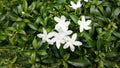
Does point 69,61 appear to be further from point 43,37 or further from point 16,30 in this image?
point 16,30

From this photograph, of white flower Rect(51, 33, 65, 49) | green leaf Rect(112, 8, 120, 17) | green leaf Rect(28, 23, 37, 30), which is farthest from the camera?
green leaf Rect(112, 8, 120, 17)

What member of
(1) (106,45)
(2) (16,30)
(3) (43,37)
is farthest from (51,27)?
(1) (106,45)

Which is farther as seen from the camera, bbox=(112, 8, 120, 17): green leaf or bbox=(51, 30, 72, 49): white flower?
bbox=(112, 8, 120, 17): green leaf

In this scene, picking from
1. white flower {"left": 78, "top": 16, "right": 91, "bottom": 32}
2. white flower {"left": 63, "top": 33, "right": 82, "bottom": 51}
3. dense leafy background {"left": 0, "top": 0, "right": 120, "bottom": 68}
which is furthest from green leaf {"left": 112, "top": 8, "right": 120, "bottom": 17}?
white flower {"left": 63, "top": 33, "right": 82, "bottom": 51}

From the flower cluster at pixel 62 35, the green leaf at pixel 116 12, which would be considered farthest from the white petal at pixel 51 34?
the green leaf at pixel 116 12

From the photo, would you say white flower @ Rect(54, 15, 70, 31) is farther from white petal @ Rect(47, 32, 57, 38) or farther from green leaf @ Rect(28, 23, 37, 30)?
green leaf @ Rect(28, 23, 37, 30)

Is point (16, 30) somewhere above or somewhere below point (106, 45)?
above

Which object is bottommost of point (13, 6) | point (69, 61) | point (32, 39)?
point (69, 61)

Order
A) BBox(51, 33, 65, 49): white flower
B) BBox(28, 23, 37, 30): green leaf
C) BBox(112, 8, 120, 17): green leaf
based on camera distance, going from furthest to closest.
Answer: BBox(112, 8, 120, 17): green leaf
BBox(28, 23, 37, 30): green leaf
BBox(51, 33, 65, 49): white flower
